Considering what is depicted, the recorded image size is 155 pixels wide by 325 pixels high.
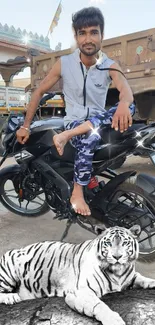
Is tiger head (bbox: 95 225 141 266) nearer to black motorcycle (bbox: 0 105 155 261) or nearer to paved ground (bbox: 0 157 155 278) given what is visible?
black motorcycle (bbox: 0 105 155 261)

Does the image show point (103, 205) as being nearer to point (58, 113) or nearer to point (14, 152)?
point (14, 152)

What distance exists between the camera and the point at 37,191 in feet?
11.0

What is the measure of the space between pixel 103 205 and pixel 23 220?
53.2 inches

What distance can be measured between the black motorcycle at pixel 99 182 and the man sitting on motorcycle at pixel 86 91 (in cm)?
18

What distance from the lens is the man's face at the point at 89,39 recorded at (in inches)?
90.4

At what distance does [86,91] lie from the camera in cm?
253

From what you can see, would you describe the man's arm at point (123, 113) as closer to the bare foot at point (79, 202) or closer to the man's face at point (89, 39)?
the man's face at point (89, 39)

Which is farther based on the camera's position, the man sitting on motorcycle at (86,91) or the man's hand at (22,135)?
the man's hand at (22,135)

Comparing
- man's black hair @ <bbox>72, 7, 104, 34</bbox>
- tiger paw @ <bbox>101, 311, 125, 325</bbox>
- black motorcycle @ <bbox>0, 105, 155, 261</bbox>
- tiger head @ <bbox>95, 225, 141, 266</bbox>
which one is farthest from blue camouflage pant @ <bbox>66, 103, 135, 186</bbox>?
tiger paw @ <bbox>101, 311, 125, 325</bbox>

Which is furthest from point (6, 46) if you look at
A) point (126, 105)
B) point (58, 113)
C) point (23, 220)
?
point (126, 105)

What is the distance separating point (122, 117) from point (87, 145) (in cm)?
37

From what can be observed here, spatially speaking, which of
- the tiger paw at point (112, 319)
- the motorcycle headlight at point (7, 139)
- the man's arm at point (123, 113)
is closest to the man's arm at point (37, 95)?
the motorcycle headlight at point (7, 139)

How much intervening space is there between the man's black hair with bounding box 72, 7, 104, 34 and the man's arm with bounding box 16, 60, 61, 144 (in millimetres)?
365

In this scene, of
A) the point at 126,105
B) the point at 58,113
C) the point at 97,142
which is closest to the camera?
the point at 126,105
